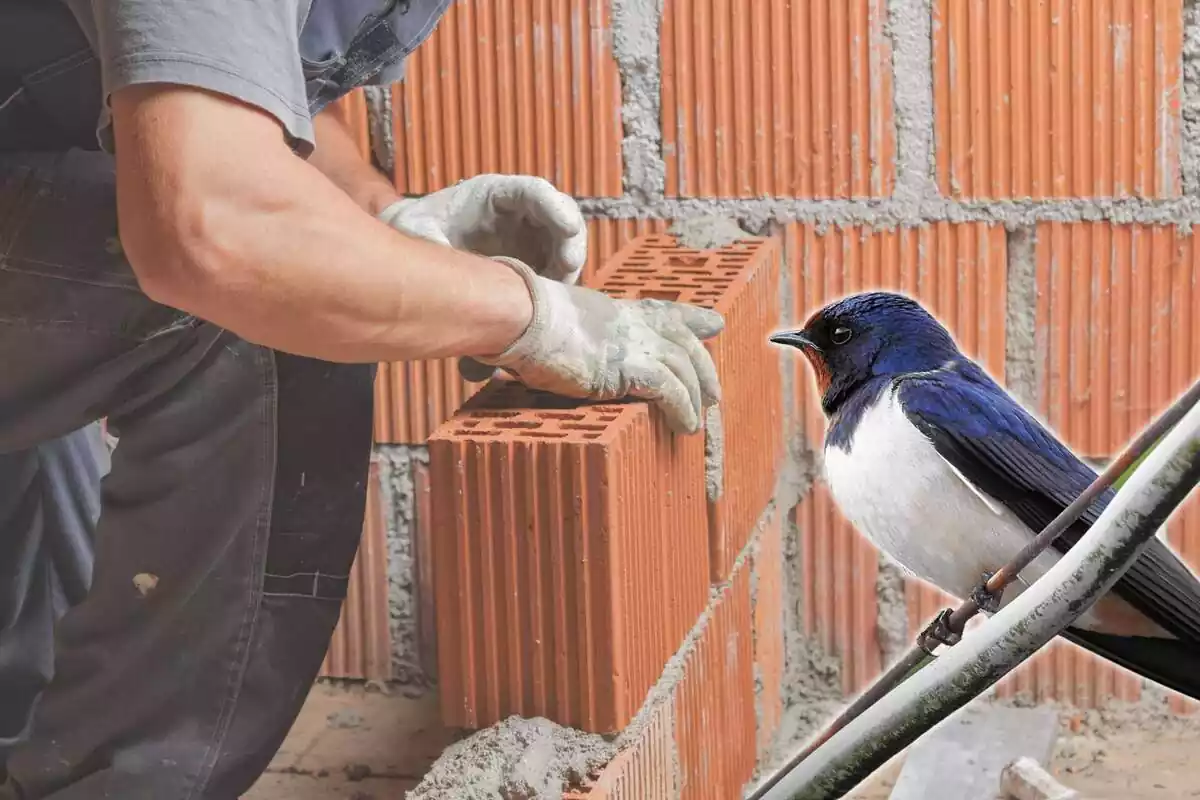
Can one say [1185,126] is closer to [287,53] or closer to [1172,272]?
[1172,272]

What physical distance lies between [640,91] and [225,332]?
2.58ft

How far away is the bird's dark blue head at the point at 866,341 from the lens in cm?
75

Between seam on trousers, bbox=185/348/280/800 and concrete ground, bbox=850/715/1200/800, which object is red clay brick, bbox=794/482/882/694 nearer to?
concrete ground, bbox=850/715/1200/800

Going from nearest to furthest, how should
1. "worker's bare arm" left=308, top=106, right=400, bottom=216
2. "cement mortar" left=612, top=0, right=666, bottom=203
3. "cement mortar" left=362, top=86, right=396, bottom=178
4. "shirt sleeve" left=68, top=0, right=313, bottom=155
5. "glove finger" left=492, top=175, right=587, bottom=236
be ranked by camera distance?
"shirt sleeve" left=68, top=0, right=313, bottom=155, "glove finger" left=492, top=175, right=587, bottom=236, "worker's bare arm" left=308, top=106, right=400, bottom=216, "cement mortar" left=612, top=0, right=666, bottom=203, "cement mortar" left=362, top=86, right=396, bottom=178

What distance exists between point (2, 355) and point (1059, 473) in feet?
3.71

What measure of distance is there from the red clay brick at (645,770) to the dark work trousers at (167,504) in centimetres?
45

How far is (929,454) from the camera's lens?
738 mm

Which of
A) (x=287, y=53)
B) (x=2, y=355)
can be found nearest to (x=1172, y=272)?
(x=287, y=53)

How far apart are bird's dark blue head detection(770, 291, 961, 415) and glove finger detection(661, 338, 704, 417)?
710 millimetres

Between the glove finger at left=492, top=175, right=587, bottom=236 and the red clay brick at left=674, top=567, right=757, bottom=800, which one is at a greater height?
the glove finger at left=492, top=175, right=587, bottom=236

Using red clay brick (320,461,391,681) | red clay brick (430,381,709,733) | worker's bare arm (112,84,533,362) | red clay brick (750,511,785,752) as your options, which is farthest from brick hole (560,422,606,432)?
red clay brick (320,461,391,681)

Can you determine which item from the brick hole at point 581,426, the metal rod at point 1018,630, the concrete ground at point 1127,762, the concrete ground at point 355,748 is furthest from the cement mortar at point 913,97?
the metal rod at point 1018,630

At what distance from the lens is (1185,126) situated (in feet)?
6.48

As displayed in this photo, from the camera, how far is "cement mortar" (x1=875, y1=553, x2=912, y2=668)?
85.6 inches
